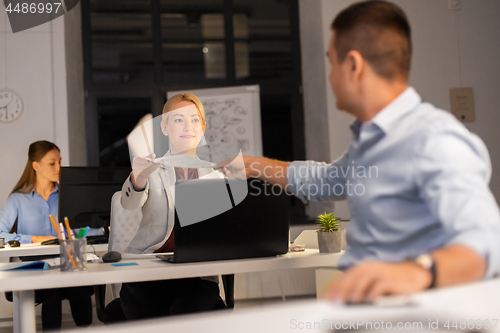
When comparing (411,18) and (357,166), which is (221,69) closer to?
(411,18)

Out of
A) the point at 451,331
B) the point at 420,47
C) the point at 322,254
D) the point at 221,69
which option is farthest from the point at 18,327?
the point at 420,47

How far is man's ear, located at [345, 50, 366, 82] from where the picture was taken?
89 centimetres

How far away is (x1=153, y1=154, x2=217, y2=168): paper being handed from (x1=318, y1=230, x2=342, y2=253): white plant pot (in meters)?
0.47

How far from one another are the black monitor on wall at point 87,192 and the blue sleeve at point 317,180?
1350mm

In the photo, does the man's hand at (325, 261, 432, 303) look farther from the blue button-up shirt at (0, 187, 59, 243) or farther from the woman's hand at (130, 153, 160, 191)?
the blue button-up shirt at (0, 187, 59, 243)

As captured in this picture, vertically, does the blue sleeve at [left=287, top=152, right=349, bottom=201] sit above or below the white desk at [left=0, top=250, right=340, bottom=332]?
above

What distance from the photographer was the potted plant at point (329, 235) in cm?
160

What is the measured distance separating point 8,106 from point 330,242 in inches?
151

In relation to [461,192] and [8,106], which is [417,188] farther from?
[8,106]

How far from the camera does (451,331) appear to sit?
586 millimetres

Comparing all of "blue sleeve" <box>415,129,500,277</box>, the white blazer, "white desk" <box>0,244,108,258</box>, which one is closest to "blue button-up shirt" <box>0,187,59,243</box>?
"white desk" <box>0,244,108,258</box>

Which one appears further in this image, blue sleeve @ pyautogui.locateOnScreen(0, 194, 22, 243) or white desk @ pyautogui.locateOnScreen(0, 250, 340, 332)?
blue sleeve @ pyautogui.locateOnScreen(0, 194, 22, 243)

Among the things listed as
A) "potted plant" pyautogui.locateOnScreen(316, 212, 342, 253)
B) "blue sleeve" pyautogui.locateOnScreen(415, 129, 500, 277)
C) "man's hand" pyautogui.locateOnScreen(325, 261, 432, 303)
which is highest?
"blue sleeve" pyautogui.locateOnScreen(415, 129, 500, 277)

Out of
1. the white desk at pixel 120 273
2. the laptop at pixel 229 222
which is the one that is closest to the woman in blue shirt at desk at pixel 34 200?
the white desk at pixel 120 273
